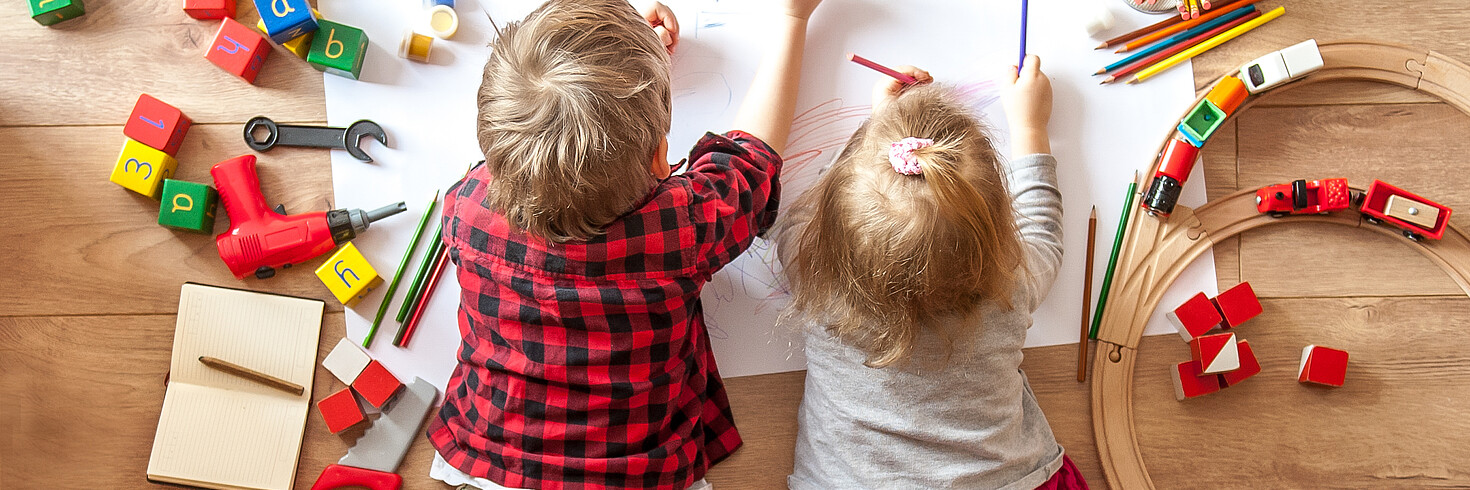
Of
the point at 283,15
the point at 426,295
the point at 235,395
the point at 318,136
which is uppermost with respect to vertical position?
the point at 283,15

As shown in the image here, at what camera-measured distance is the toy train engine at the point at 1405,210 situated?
34.1 inches

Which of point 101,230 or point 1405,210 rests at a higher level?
point 1405,210

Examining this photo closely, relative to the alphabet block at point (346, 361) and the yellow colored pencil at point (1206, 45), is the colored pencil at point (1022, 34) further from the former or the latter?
the alphabet block at point (346, 361)

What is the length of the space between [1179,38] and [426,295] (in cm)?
86

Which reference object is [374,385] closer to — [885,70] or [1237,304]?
[885,70]

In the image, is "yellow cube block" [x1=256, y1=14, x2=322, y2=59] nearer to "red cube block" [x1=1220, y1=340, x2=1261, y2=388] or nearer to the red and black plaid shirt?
the red and black plaid shirt

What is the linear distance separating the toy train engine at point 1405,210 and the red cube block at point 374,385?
3.49 ft

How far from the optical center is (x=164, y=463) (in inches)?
33.8

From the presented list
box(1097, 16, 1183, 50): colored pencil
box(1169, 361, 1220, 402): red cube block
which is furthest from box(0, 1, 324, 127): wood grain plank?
box(1169, 361, 1220, 402): red cube block

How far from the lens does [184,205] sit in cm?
84

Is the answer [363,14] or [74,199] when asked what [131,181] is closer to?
[74,199]

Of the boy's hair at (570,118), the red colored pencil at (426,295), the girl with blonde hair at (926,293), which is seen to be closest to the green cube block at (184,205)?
the red colored pencil at (426,295)

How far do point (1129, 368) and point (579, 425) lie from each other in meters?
0.59

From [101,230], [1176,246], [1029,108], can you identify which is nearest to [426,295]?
[101,230]
